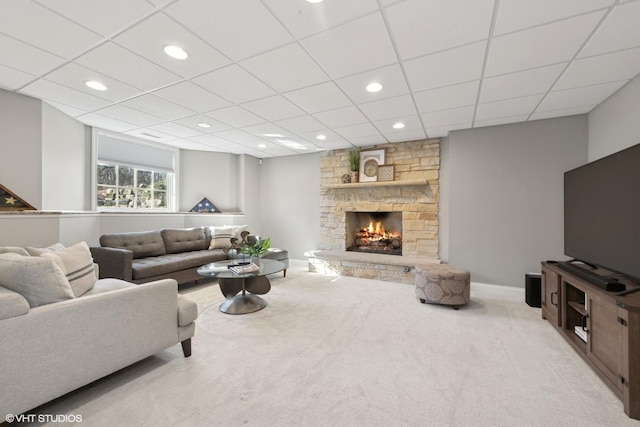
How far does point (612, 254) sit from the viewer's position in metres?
2.10

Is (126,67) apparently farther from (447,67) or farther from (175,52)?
(447,67)

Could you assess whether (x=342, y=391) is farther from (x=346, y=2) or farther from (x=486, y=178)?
(x=486, y=178)

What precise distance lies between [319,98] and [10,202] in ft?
12.4

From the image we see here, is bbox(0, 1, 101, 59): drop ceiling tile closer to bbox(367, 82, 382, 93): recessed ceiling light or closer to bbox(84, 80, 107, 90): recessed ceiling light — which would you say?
bbox(84, 80, 107, 90): recessed ceiling light

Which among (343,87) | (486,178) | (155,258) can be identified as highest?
(343,87)

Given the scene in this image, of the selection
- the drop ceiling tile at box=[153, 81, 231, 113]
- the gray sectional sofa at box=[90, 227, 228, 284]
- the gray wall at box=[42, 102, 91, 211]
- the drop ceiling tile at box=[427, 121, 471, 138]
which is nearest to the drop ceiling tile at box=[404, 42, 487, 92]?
the drop ceiling tile at box=[427, 121, 471, 138]

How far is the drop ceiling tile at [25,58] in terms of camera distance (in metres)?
2.15

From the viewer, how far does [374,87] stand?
2.80m

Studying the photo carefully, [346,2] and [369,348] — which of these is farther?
[369,348]

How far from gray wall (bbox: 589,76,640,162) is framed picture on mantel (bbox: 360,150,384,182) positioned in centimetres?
285

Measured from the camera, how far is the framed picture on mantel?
511cm

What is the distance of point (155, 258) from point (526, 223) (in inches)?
217

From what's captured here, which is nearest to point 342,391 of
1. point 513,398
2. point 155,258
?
point 513,398

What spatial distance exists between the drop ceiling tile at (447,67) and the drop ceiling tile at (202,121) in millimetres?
2726
